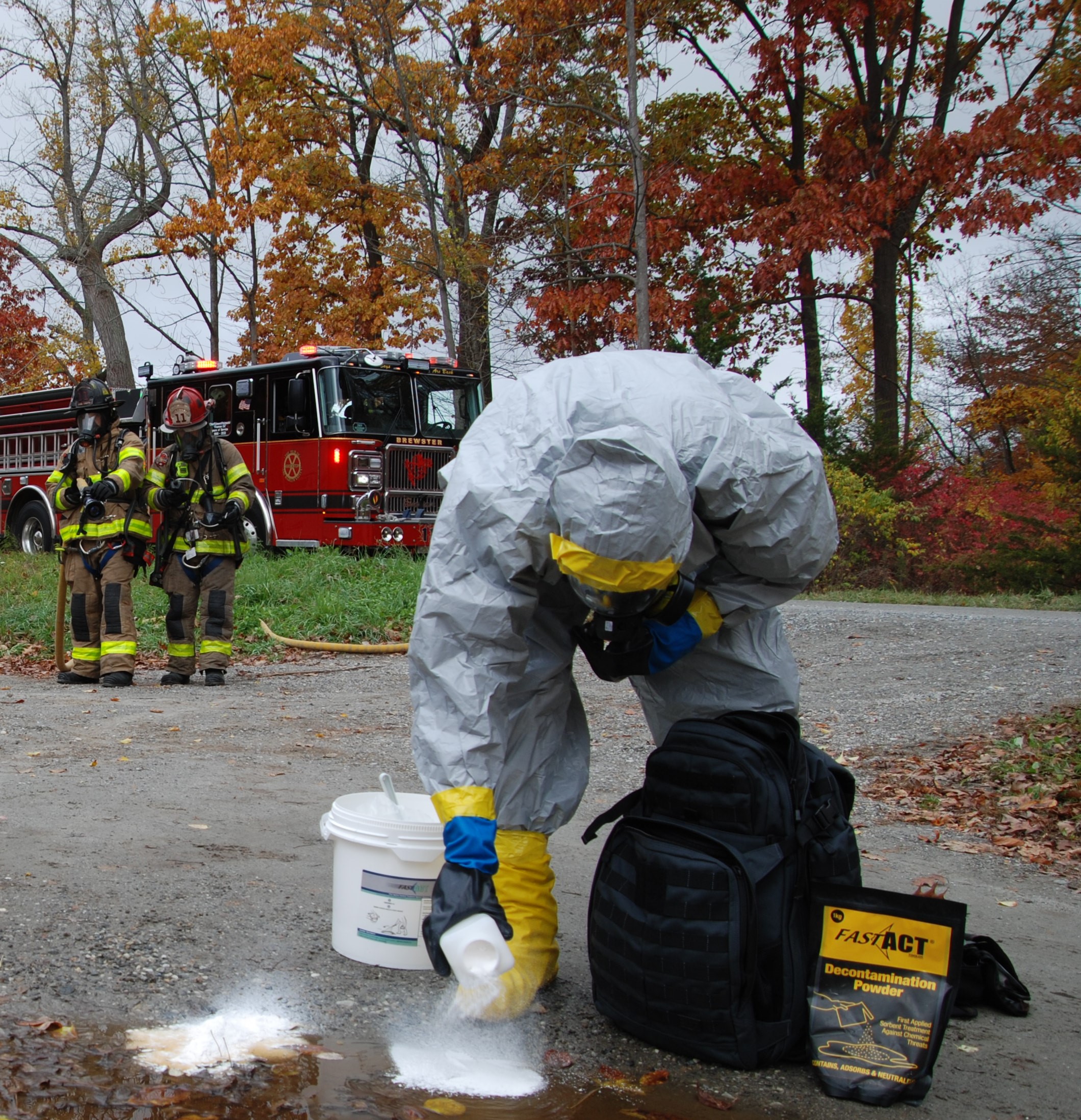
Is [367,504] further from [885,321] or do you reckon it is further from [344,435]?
[885,321]

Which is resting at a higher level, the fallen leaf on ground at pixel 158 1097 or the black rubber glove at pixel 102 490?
the black rubber glove at pixel 102 490

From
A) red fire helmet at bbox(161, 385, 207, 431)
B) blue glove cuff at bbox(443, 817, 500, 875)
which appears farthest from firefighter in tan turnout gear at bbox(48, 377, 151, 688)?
blue glove cuff at bbox(443, 817, 500, 875)

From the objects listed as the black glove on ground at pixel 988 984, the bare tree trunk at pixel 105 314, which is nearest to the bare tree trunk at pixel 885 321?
the bare tree trunk at pixel 105 314

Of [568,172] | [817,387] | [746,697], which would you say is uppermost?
[568,172]

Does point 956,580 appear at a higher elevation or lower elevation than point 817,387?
lower

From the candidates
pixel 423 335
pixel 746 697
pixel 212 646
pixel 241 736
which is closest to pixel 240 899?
pixel 746 697

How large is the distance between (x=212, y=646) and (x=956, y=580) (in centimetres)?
1111

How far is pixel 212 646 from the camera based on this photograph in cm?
835

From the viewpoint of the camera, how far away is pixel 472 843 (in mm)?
2518

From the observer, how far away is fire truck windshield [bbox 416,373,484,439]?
597 inches

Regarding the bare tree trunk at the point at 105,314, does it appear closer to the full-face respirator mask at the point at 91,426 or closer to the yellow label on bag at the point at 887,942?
the full-face respirator mask at the point at 91,426

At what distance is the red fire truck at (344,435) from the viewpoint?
14492mm

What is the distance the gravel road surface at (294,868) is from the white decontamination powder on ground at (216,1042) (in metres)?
0.07

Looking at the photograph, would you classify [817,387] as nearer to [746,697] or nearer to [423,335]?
[423,335]
